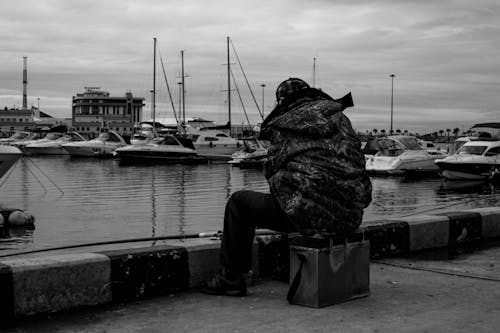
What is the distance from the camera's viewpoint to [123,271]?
478 cm

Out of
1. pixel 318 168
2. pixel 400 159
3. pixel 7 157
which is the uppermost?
pixel 318 168

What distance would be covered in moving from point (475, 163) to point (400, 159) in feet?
15.4

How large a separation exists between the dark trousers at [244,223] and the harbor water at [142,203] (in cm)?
613

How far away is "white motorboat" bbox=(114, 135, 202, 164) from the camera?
49000 mm

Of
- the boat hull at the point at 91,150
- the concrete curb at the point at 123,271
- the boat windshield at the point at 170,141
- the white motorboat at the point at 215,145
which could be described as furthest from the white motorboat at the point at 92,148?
the concrete curb at the point at 123,271

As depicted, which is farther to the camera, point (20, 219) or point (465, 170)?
point (465, 170)

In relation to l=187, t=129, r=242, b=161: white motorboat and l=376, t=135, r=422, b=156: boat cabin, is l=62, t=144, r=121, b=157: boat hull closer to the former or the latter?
l=187, t=129, r=242, b=161: white motorboat

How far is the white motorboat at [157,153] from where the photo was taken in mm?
49000

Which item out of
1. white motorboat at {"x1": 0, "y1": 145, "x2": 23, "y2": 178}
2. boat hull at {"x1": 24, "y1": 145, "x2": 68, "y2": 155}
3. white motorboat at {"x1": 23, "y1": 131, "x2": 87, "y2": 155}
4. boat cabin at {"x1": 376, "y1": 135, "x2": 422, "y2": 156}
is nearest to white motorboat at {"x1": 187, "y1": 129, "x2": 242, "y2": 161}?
white motorboat at {"x1": 23, "y1": 131, "x2": 87, "y2": 155}

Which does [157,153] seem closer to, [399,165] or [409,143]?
[409,143]

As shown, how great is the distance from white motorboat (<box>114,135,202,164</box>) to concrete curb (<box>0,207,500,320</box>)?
1711 inches

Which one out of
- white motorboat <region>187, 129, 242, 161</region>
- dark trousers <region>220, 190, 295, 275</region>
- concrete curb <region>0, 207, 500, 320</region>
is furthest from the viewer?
white motorboat <region>187, 129, 242, 161</region>

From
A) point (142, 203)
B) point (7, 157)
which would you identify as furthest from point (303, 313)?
point (7, 157)

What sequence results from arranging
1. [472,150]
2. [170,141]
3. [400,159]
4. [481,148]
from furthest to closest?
[170,141]
[400,159]
[472,150]
[481,148]
